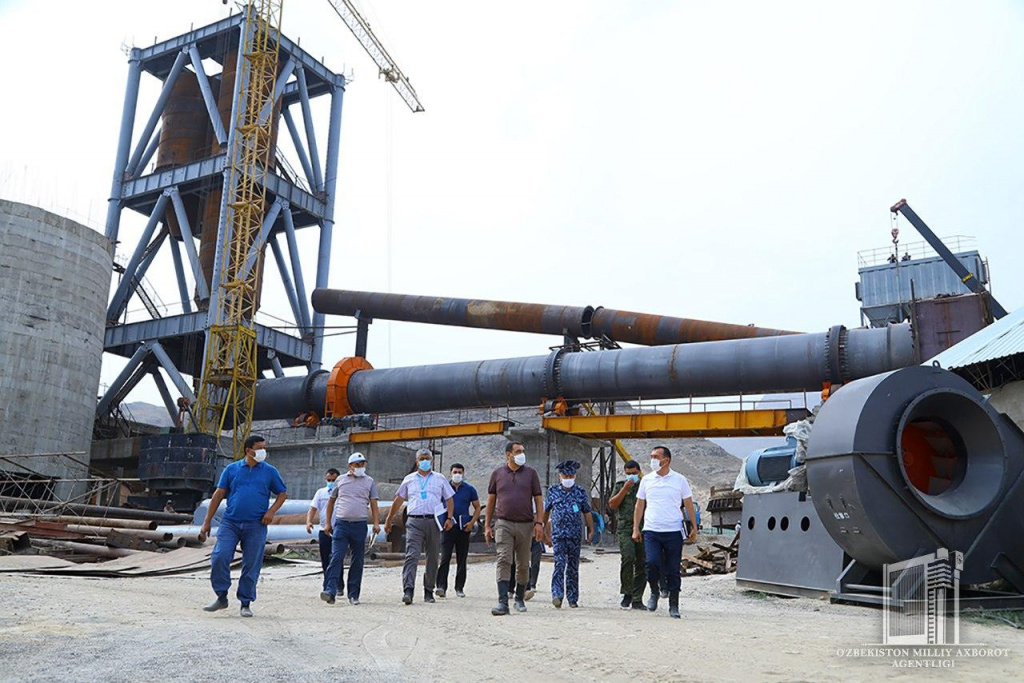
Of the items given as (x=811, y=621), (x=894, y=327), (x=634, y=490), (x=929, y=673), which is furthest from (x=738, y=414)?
(x=929, y=673)

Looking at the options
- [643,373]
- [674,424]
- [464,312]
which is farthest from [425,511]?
[464,312]

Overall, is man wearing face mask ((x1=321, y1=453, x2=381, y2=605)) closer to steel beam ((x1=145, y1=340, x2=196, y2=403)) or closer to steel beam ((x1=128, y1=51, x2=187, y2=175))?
steel beam ((x1=145, y1=340, x2=196, y2=403))

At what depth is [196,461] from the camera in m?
28.8

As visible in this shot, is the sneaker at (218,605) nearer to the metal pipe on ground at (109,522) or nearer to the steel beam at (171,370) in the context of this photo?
the metal pipe on ground at (109,522)

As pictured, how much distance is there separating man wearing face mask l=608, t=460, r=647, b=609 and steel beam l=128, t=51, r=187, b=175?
3565cm

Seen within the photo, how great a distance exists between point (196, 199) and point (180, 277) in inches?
145

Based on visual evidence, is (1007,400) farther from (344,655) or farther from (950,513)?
(344,655)

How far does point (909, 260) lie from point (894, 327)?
1929cm

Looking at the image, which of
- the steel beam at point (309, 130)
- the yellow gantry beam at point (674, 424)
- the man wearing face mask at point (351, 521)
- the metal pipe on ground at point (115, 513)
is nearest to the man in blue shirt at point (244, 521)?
the man wearing face mask at point (351, 521)

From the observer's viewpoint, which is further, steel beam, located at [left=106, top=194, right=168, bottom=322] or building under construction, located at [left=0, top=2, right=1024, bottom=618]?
steel beam, located at [left=106, top=194, right=168, bottom=322]

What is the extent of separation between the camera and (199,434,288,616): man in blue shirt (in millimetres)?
7227

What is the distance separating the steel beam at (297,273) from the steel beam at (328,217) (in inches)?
22.2

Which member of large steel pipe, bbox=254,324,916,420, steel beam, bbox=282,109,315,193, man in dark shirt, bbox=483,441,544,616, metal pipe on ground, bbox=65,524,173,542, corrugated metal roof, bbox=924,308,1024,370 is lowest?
metal pipe on ground, bbox=65,524,173,542

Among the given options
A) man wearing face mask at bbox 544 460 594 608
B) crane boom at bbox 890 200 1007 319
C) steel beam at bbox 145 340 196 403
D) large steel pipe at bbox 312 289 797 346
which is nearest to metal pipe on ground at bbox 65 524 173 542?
man wearing face mask at bbox 544 460 594 608
